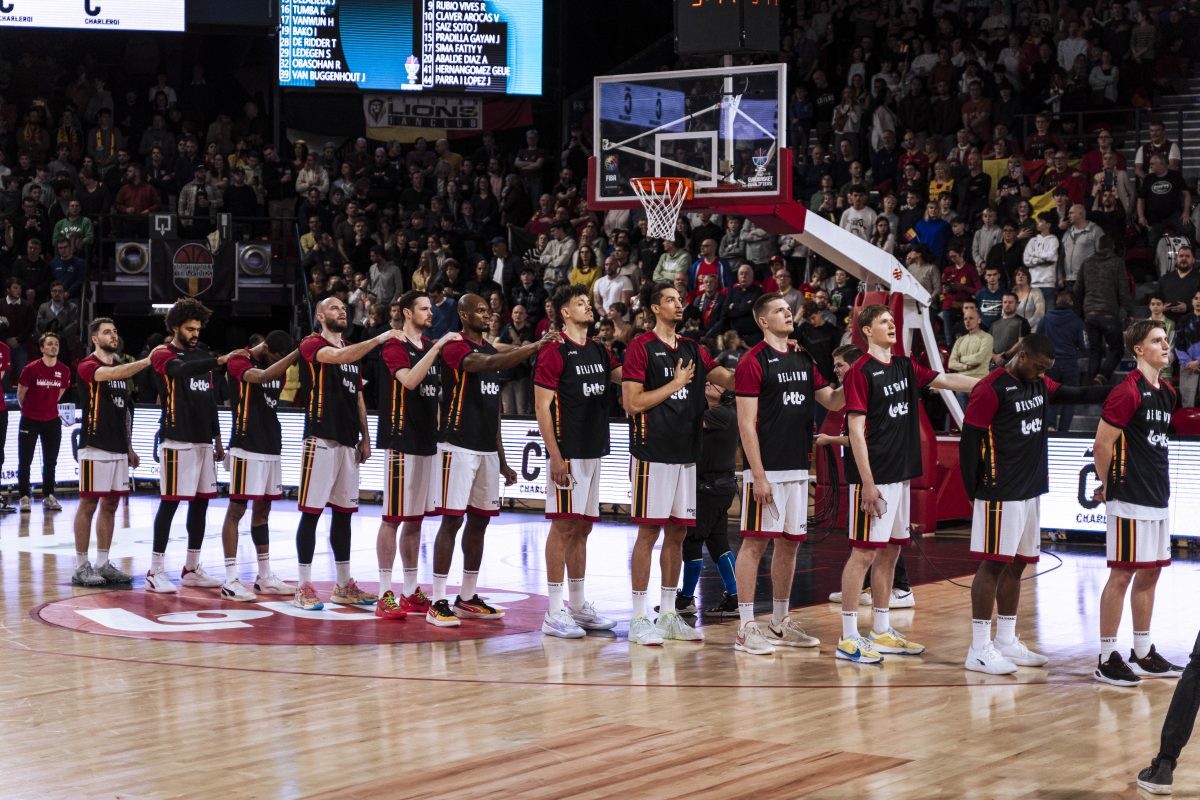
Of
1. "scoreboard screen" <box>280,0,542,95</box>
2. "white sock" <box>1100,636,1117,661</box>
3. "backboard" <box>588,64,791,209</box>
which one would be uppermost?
"scoreboard screen" <box>280,0,542,95</box>

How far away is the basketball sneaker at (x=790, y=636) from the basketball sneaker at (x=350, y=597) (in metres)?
3.10

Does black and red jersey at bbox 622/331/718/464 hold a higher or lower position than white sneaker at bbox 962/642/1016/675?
higher

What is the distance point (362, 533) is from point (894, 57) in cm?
1165

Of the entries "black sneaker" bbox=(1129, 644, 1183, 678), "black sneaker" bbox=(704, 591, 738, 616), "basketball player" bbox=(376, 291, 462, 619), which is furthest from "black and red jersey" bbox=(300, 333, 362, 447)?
"black sneaker" bbox=(1129, 644, 1183, 678)

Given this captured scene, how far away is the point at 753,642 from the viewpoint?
8.91 metres

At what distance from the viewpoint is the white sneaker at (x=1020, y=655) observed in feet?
28.1

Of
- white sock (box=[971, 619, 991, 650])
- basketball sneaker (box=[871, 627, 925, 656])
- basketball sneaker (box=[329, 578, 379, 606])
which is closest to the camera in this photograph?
white sock (box=[971, 619, 991, 650])

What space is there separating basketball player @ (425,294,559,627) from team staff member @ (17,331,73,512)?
7.86 m

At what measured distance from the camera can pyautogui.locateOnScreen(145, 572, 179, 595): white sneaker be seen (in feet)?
37.0

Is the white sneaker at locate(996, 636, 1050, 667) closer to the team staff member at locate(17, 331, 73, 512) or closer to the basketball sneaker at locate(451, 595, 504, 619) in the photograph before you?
the basketball sneaker at locate(451, 595, 504, 619)

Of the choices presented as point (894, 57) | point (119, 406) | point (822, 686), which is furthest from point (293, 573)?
point (894, 57)

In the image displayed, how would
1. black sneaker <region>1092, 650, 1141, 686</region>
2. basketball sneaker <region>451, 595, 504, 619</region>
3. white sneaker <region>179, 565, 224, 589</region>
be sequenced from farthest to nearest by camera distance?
white sneaker <region>179, 565, 224, 589</region> < basketball sneaker <region>451, 595, 504, 619</region> < black sneaker <region>1092, 650, 1141, 686</region>

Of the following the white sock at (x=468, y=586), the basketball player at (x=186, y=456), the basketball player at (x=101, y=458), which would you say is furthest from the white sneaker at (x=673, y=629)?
the basketball player at (x=101, y=458)

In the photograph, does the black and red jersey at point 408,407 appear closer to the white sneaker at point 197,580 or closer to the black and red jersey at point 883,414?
the white sneaker at point 197,580
